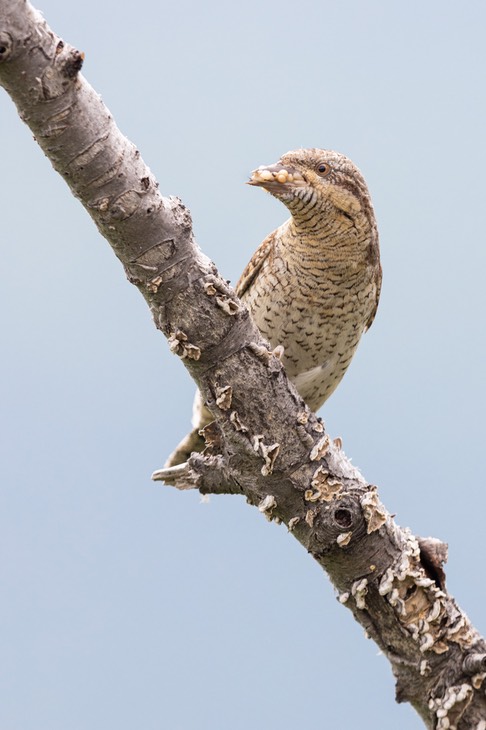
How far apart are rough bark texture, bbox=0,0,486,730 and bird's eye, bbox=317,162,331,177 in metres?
0.99

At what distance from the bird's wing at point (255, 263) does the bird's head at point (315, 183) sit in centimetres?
30

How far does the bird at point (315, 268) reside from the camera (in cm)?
344

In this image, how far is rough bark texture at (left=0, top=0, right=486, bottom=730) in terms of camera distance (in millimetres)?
2246

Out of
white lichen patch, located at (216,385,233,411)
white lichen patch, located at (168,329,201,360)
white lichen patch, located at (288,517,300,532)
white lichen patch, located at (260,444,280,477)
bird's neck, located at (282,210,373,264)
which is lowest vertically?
white lichen patch, located at (288,517,300,532)

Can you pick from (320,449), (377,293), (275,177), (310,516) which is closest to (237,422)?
(320,449)

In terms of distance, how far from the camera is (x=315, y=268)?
362cm

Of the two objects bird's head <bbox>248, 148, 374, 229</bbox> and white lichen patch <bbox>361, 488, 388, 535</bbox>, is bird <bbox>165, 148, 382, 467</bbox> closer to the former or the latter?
bird's head <bbox>248, 148, 374, 229</bbox>

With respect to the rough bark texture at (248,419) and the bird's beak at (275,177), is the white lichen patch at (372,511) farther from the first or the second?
the bird's beak at (275,177)

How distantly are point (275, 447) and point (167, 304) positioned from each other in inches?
21.2

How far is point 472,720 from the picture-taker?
9.68ft

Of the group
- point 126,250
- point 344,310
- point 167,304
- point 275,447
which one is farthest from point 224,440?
point 344,310

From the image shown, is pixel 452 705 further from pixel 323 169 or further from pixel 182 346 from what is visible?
pixel 323 169

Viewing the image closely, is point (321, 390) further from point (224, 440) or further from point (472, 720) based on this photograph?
point (472, 720)

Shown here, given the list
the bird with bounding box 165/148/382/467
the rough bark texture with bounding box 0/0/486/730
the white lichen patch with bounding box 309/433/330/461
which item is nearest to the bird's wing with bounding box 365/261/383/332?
the bird with bounding box 165/148/382/467
